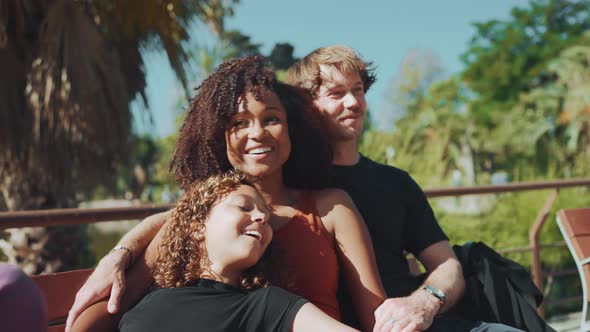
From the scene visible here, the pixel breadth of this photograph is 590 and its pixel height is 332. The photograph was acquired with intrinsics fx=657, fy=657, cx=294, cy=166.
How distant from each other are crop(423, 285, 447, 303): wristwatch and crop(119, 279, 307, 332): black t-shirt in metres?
0.54

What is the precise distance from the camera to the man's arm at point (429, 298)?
176 cm

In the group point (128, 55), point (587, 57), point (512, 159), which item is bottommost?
point (512, 159)

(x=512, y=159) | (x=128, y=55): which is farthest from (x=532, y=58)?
(x=128, y=55)

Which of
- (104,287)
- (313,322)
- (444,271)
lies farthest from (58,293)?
(444,271)

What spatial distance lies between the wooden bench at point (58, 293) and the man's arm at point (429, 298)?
897mm

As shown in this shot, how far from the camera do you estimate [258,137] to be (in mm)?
1970

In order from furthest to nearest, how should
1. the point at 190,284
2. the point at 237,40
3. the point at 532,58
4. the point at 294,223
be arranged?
the point at 532,58, the point at 237,40, the point at 294,223, the point at 190,284

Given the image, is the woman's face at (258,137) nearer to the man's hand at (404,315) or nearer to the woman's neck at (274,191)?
the woman's neck at (274,191)

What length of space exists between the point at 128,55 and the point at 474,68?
1458 inches

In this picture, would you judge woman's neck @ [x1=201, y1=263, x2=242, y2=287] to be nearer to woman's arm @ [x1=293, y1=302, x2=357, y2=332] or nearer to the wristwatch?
woman's arm @ [x1=293, y1=302, x2=357, y2=332]

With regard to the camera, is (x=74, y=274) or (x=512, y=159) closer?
(x=74, y=274)

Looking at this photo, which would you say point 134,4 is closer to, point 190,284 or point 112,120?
point 112,120

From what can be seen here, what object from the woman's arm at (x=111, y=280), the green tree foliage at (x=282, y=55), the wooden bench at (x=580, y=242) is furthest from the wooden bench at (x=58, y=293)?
the green tree foliage at (x=282, y=55)

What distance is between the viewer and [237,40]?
30.8m
